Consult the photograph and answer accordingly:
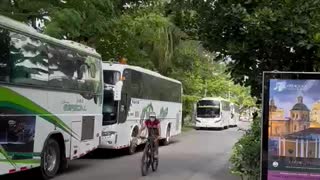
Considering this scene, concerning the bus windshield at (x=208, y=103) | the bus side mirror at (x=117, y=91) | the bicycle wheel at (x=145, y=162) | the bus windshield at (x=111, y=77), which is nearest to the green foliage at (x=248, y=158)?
the bicycle wheel at (x=145, y=162)

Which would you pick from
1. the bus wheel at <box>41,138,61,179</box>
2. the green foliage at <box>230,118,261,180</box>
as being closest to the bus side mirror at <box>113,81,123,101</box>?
the bus wheel at <box>41,138,61,179</box>

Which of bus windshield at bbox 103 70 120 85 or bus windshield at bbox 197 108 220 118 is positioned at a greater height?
bus windshield at bbox 103 70 120 85

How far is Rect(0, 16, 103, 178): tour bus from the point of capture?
10.3m

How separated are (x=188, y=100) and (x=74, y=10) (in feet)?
105

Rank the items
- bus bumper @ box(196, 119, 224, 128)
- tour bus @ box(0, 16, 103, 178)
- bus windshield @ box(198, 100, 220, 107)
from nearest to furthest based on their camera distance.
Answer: tour bus @ box(0, 16, 103, 178) → bus bumper @ box(196, 119, 224, 128) → bus windshield @ box(198, 100, 220, 107)

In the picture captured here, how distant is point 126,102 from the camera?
747 inches

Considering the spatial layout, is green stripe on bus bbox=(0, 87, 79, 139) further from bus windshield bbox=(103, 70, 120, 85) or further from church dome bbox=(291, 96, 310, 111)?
bus windshield bbox=(103, 70, 120, 85)

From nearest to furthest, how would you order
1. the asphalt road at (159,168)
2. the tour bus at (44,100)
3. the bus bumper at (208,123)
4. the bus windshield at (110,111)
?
the tour bus at (44,100), the asphalt road at (159,168), the bus windshield at (110,111), the bus bumper at (208,123)

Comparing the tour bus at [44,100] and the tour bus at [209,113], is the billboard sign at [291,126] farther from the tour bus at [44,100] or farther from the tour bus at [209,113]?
the tour bus at [209,113]

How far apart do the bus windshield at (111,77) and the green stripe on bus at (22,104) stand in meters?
5.81

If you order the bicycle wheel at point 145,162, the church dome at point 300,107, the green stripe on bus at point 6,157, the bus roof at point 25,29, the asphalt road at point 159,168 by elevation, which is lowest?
the asphalt road at point 159,168

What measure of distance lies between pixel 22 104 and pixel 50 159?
87.4 inches

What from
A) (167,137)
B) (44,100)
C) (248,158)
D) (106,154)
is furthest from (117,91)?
(248,158)

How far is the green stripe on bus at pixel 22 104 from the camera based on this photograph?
10172 mm
